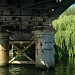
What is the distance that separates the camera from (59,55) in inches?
1713

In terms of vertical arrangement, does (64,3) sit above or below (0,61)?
above

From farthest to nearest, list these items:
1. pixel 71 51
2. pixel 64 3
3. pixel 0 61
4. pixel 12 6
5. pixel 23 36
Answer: pixel 71 51
pixel 23 36
pixel 0 61
pixel 12 6
pixel 64 3

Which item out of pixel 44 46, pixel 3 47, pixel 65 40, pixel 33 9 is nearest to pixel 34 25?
pixel 44 46

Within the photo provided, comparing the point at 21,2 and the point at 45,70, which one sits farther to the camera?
the point at 45,70

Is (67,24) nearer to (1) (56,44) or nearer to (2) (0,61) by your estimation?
(1) (56,44)

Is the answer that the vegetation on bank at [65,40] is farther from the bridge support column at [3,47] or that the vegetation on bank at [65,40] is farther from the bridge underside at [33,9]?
the bridge underside at [33,9]

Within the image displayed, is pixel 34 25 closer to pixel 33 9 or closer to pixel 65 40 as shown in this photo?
pixel 33 9

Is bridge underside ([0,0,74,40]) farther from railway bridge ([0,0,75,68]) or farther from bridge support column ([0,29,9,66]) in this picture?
bridge support column ([0,29,9,66])

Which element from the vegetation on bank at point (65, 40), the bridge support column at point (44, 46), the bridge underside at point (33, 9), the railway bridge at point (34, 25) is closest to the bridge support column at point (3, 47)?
the railway bridge at point (34, 25)

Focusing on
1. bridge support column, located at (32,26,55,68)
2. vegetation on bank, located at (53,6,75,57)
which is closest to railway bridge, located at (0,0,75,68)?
bridge support column, located at (32,26,55,68)

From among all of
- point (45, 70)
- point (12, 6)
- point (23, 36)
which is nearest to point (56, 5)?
point (12, 6)

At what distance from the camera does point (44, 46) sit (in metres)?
31.8

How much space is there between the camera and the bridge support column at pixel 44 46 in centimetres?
3122

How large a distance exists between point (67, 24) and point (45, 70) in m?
18.7
